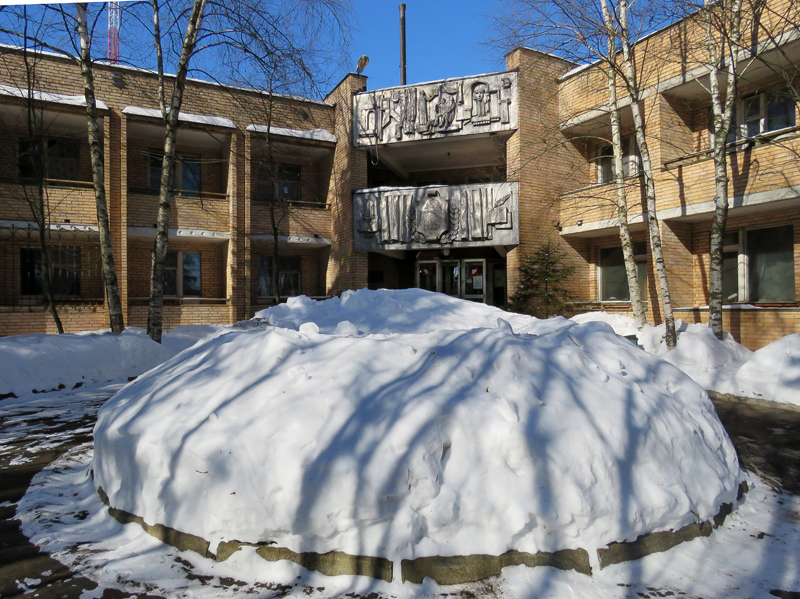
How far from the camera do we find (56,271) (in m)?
13.6

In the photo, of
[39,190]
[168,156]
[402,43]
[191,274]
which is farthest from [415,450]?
[402,43]

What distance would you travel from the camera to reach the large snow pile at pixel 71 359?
295 inches

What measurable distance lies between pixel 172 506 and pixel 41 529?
107cm

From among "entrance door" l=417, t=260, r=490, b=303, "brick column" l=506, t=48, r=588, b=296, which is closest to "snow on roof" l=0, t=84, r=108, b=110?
"entrance door" l=417, t=260, r=490, b=303

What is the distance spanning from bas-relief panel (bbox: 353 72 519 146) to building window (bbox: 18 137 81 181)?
8868 mm

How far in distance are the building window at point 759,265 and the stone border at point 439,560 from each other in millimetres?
11069

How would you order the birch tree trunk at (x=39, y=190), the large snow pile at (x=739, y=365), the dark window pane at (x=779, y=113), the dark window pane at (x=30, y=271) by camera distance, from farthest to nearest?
1. the dark window pane at (x=30, y=271)
2. the birch tree trunk at (x=39, y=190)
3. the dark window pane at (x=779, y=113)
4. the large snow pile at (x=739, y=365)

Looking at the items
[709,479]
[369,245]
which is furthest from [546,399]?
[369,245]

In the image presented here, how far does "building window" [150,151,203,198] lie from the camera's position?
14805 millimetres

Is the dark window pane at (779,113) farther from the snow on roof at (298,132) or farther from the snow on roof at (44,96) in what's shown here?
the snow on roof at (44,96)

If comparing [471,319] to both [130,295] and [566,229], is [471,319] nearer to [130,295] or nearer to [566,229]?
[566,229]

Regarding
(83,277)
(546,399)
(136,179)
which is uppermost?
(136,179)

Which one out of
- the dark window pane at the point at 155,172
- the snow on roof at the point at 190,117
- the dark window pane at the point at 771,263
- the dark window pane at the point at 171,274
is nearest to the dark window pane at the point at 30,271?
the dark window pane at the point at 171,274

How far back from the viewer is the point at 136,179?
47.6 ft
